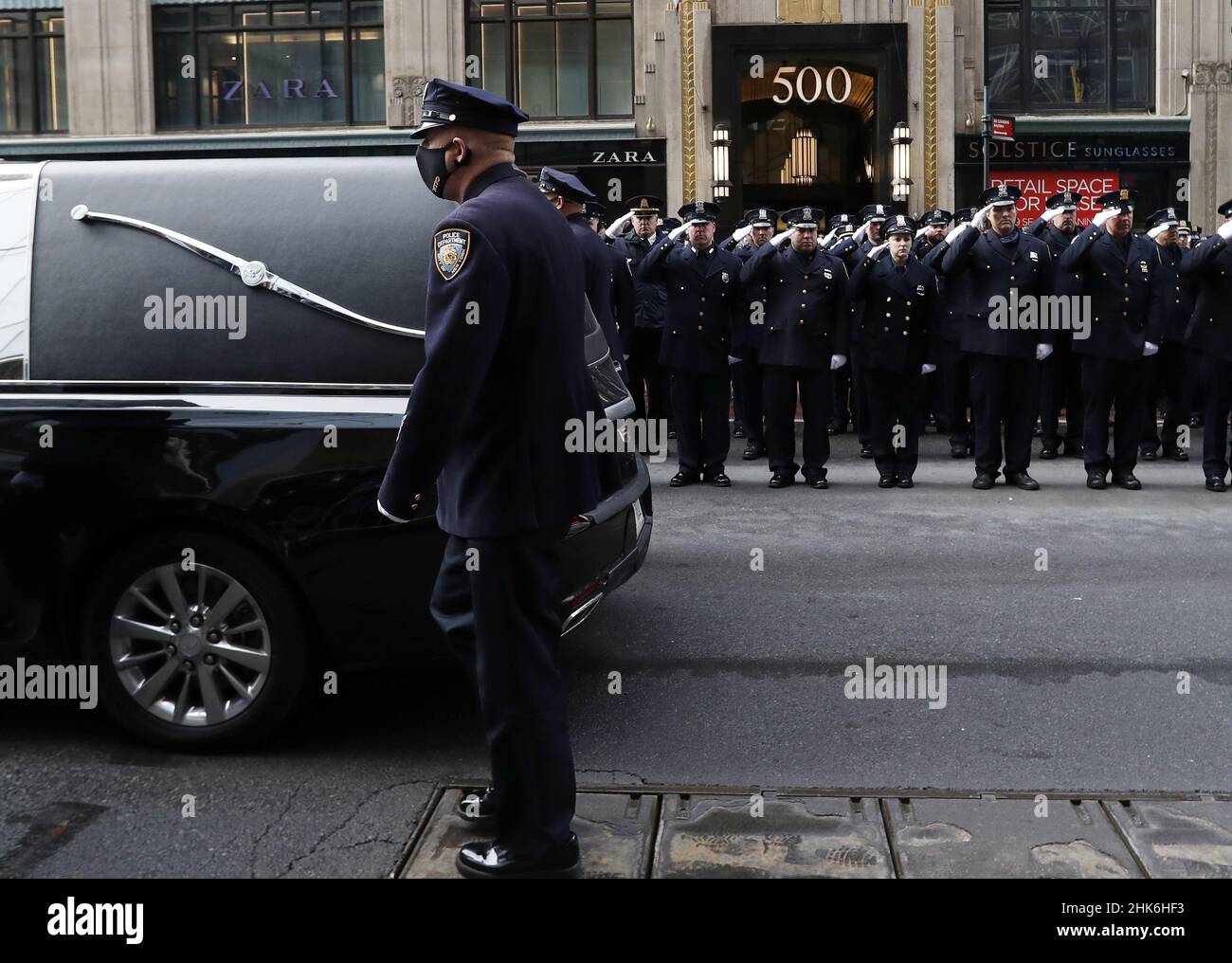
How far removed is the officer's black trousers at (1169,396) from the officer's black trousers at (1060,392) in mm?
582

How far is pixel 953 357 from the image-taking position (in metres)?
13.8

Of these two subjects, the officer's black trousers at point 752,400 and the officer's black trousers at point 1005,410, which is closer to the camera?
the officer's black trousers at point 1005,410

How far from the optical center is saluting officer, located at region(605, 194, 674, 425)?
1365cm

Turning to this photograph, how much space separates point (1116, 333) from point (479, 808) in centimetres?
843

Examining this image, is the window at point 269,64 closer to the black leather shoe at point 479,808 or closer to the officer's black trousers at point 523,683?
the black leather shoe at point 479,808

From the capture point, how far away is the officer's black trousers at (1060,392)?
13383 millimetres

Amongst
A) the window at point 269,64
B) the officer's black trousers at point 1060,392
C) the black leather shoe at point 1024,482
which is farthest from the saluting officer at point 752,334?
the window at point 269,64

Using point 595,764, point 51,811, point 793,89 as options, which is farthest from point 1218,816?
point 793,89

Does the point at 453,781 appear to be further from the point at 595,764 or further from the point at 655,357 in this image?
the point at 655,357

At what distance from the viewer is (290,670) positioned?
4.86 meters

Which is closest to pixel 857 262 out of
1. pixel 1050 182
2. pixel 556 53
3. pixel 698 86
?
pixel 698 86
